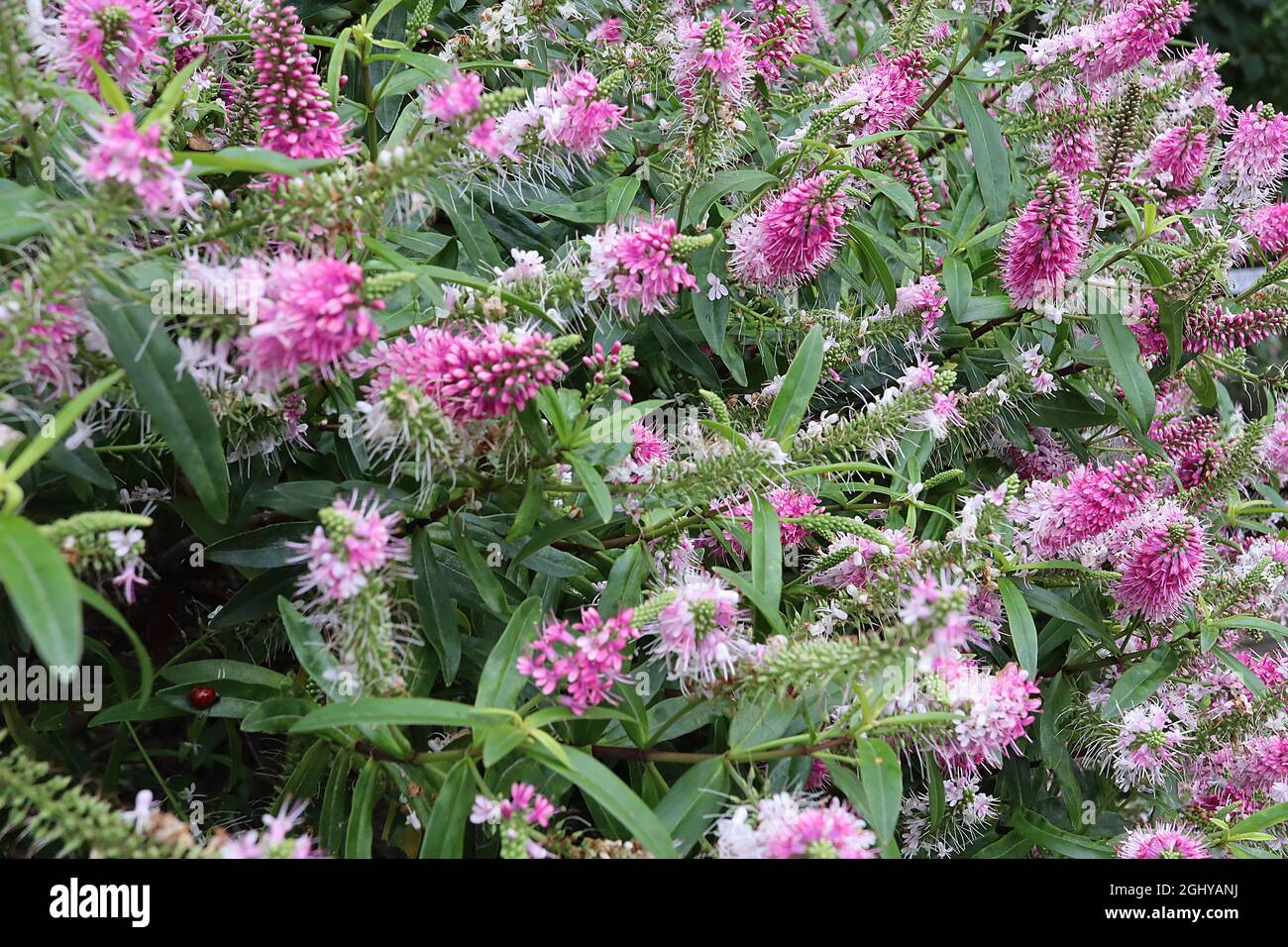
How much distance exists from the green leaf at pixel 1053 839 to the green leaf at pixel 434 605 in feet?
3.77

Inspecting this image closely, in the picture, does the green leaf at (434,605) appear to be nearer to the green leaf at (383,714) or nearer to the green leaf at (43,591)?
the green leaf at (383,714)

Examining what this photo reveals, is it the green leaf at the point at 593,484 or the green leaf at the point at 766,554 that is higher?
the green leaf at the point at 593,484

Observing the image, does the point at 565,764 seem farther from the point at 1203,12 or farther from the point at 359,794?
the point at 1203,12

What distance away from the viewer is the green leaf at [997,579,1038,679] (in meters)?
1.91

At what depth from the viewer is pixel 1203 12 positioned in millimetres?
7625

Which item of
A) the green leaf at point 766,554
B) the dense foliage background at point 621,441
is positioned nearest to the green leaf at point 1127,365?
the dense foliage background at point 621,441

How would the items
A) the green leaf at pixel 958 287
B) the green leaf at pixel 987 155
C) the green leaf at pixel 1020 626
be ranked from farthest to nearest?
the green leaf at pixel 987 155, the green leaf at pixel 958 287, the green leaf at pixel 1020 626

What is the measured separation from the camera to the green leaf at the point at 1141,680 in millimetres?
2105

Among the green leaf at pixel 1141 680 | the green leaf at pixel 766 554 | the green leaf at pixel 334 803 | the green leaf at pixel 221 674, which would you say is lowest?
the green leaf at pixel 1141 680

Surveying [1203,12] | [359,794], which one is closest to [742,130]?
[359,794]

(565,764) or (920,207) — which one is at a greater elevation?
(920,207)

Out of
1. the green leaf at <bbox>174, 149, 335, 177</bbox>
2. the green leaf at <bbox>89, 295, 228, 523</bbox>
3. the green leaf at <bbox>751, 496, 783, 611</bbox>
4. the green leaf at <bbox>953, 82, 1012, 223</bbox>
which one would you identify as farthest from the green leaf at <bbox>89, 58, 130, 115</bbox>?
the green leaf at <bbox>953, 82, 1012, 223</bbox>
